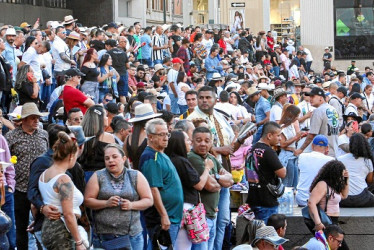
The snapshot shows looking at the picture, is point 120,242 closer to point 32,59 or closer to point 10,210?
point 10,210

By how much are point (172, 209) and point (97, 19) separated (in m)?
33.0

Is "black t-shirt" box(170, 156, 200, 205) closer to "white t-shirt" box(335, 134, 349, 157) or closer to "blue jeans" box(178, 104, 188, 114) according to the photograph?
"white t-shirt" box(335, 134, 349, 157)

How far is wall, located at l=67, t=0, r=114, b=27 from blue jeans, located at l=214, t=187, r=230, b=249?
3111 centimetres

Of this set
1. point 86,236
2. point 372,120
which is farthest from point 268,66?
point 86,236

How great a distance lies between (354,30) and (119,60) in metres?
26.1

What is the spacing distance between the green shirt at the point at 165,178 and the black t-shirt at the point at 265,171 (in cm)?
181

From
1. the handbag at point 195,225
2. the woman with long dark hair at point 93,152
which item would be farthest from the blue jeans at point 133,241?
the handbag at point 195,225

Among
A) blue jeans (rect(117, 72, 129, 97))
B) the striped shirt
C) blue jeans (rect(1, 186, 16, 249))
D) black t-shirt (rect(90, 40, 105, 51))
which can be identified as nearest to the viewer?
blue jeans (rect(1, 186, 16, 249))

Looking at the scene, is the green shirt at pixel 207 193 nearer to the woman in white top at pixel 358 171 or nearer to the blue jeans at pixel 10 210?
the blue jeans at pixel 10 210

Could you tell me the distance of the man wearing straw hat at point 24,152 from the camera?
1062 centimetres

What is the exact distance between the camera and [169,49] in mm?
30266

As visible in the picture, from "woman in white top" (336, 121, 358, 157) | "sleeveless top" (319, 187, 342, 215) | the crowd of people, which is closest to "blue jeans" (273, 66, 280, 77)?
the crowd of people

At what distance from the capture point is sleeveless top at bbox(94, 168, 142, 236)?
9156 mm

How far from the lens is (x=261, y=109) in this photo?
19.2 meters
